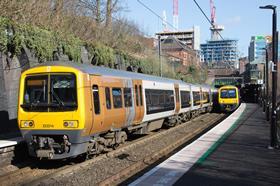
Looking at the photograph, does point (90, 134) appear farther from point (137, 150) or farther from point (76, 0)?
point (76, 0)

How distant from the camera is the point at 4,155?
11.6 metres

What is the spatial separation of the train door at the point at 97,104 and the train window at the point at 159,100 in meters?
5.59

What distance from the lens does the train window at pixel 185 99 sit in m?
26.4

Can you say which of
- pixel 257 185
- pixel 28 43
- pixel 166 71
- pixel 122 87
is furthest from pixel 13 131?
pixel 166 71

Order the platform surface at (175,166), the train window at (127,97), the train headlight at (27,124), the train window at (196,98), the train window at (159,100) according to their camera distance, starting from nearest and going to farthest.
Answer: the platform surface at (175,166) < the train headlight at (27,124) < the train window at (127,97) < the train window at (159,100) < the train window at (196,98)

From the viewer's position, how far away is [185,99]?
27484 mm

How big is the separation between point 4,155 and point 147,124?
27.2 feet

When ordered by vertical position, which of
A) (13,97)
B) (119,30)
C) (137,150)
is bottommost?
(137,150)

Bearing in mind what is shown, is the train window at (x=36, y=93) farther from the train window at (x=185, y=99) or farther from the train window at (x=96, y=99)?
the train window at (x=185, y=99)

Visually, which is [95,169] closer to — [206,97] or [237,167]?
[237,167]

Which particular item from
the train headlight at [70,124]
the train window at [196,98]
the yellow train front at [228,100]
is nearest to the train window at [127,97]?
the train headlight at [70,124]

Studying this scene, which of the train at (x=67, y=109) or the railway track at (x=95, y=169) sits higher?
the train at (x=67, y=109)

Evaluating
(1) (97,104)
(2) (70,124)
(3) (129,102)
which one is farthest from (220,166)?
(3) (129,102)

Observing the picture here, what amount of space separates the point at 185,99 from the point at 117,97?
1396cm
